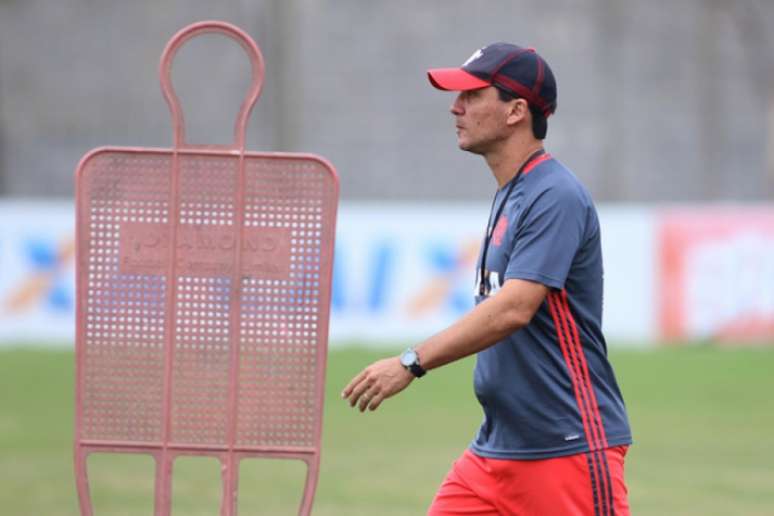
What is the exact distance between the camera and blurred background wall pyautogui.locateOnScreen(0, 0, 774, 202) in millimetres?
24422

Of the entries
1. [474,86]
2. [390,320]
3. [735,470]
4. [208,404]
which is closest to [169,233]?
[208,404]

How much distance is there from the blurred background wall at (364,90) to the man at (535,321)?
758 inches

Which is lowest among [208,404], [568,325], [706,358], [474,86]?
[706,358]

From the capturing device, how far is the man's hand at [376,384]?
4.54 m

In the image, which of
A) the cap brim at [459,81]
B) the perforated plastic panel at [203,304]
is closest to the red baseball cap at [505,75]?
the cap brim at [459,81]

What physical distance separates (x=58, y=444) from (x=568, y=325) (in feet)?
25.0

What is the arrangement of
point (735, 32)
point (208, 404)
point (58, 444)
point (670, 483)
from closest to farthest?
point (208, 404)
point (670, 483)
point (58, 444)
point (735, 32)

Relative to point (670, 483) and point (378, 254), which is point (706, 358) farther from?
point (670, 483)

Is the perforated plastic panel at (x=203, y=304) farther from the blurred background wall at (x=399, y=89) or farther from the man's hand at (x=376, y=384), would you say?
the blurred background wall at (x=399, y=89)

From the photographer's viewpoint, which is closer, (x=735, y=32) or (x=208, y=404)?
(x=208, y=404)

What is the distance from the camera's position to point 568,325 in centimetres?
484

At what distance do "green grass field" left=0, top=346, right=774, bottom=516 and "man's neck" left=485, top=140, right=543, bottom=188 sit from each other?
424 cm

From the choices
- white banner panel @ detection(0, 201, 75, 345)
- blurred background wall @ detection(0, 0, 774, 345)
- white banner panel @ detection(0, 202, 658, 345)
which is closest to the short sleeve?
white banner panel @ detection(0, 202, 658, 345)

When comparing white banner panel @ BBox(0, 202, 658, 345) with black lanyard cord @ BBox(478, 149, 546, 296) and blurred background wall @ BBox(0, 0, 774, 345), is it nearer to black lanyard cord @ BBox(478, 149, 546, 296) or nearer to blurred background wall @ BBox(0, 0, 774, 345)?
blurred background wall @ BBox(0, 0, 774, 345)
